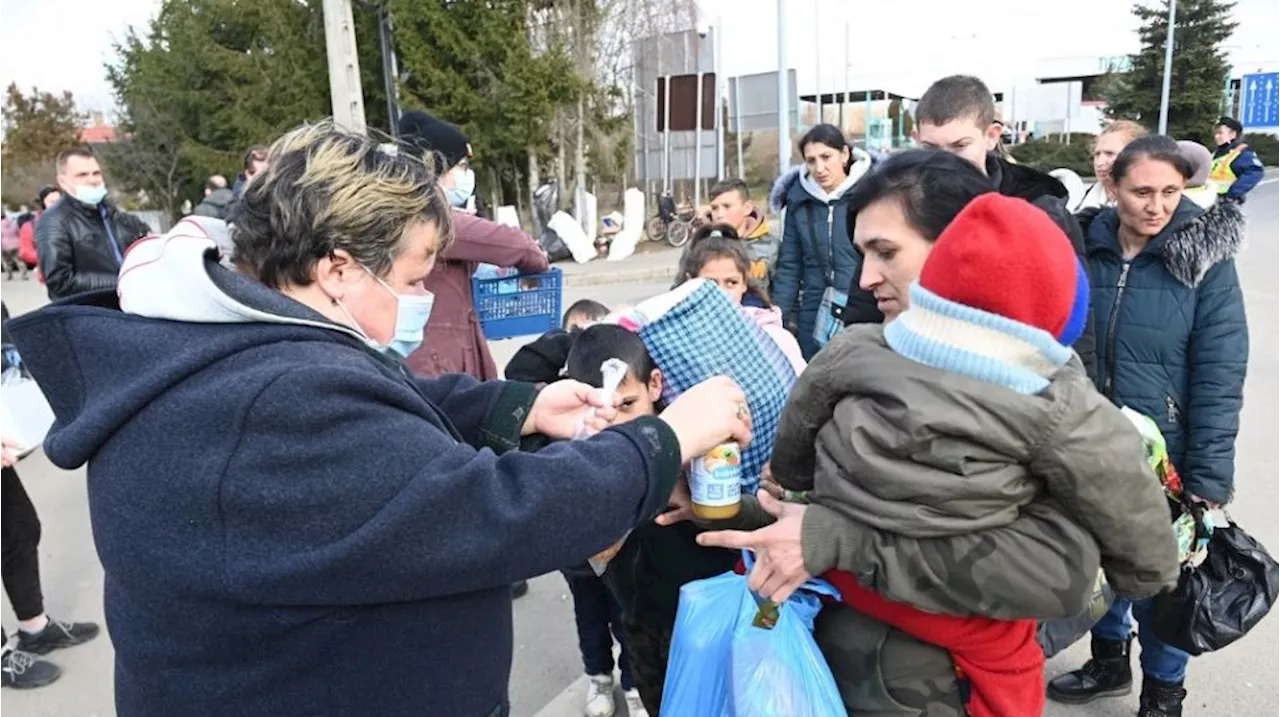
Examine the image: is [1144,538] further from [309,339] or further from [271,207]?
[271,207]

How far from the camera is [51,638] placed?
12.9ft

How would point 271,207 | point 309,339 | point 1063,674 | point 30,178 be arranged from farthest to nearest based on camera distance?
point 30,178 → point 1063,674 → point 271,207 → point 309,339

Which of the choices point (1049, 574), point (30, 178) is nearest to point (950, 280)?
point (1049, 574)

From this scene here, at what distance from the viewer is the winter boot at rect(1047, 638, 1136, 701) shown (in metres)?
3.14

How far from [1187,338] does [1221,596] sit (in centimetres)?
81

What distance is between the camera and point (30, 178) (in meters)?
35.0

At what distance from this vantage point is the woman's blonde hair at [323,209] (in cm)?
146

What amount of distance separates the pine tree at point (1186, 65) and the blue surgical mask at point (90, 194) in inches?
1573

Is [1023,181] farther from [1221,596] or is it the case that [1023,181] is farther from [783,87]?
[783,87]

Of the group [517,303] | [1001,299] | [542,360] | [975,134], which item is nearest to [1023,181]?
[975,134]

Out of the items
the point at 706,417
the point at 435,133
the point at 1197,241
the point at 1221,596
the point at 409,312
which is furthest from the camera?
the point at 435,133

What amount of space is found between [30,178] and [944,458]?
42.0m

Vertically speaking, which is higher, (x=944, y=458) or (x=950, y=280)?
(x=950, y=280)

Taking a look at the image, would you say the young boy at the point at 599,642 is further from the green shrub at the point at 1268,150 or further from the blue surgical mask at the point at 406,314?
the green shrub at the point at 1268,150
